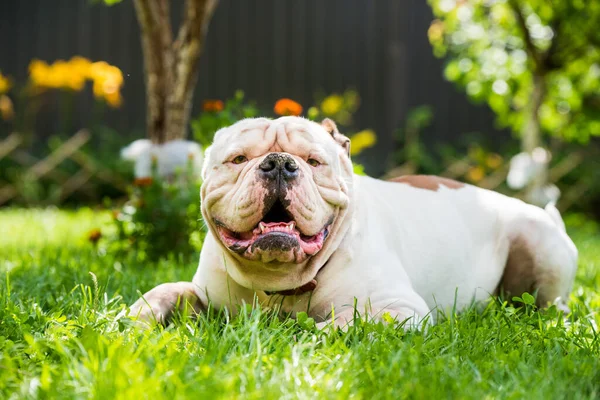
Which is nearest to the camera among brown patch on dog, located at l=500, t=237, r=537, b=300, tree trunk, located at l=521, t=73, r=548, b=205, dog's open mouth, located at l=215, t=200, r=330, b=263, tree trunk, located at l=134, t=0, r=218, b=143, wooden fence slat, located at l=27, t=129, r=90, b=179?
dog's open mouth, located at l=215, t=200, r=330, b=263

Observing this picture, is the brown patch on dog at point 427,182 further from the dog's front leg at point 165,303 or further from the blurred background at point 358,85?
the blurred background at point 358,85

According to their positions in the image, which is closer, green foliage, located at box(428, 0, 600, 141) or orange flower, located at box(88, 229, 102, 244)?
orange flower, located at box(88, 229, 102, 244)

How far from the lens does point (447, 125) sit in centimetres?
978

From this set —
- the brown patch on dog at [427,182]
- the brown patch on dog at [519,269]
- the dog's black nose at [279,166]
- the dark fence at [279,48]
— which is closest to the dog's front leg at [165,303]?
the dog's black nose at [279,166]

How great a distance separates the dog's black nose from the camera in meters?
2.33

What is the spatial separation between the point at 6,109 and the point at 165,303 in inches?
224

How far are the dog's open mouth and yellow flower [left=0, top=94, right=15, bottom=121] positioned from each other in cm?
545

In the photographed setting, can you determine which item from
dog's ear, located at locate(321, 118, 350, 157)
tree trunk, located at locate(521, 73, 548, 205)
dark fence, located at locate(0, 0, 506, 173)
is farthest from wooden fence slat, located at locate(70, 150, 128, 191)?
dog's ear, located at locate(321, 118, 350, 157)

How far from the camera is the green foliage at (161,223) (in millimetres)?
4270

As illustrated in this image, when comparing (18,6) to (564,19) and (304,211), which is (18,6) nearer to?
(564,19)

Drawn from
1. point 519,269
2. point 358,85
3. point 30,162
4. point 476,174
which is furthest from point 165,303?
point 358,85

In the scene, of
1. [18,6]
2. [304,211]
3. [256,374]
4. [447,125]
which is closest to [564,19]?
[447,125]

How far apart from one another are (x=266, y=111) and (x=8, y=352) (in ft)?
23.3

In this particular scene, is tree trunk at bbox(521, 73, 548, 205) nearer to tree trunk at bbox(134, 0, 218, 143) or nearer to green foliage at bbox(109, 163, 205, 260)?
tree trunk at bbox(134, 0, 218, 143)
